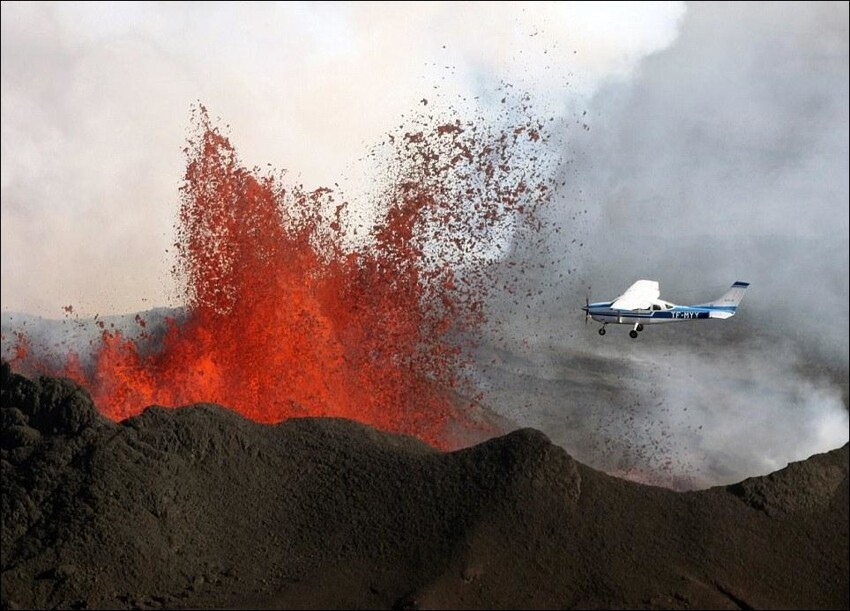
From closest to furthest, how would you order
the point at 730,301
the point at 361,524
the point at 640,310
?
1. the point at 361,524
2. the point at 640,310
3. the point at 730,301

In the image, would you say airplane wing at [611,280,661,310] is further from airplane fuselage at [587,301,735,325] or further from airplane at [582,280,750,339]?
airplane fuselage at [587,301,735,325]

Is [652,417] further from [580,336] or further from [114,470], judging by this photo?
[114,470]

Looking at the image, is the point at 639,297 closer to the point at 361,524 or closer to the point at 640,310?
the point at 640,310

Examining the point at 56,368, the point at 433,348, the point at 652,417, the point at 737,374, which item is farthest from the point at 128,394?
the point at 737,374

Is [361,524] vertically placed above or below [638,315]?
below

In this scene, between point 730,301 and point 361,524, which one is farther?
point 730,301

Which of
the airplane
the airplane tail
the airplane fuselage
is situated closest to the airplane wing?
the airplane

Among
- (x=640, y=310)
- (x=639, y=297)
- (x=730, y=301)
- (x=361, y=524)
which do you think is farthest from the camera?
(x=730, y=301)

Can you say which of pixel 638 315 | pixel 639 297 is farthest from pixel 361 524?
pixel 639 297

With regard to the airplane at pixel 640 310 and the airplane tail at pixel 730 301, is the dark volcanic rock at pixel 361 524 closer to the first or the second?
the airplane at pixel 640 310
